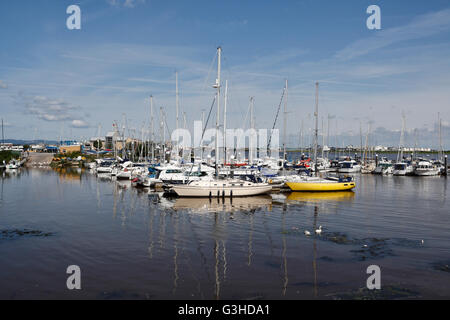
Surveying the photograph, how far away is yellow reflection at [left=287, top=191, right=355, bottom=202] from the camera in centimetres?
3903

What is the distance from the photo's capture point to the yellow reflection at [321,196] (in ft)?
128

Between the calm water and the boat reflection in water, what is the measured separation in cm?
19

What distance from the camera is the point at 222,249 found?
63.3ft

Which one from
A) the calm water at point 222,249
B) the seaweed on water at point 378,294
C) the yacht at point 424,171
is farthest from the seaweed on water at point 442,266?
the yacht at point 424,171

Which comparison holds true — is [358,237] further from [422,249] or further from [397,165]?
[397,165]

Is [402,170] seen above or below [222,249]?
above

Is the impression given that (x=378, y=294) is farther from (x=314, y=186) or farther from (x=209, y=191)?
(x=314, y=186)

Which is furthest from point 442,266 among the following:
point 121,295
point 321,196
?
point 321,196

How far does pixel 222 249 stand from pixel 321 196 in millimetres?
24823

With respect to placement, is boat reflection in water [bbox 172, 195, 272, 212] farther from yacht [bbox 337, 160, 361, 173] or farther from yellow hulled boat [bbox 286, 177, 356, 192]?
yacht [bbox 337, 160, 361, 173]

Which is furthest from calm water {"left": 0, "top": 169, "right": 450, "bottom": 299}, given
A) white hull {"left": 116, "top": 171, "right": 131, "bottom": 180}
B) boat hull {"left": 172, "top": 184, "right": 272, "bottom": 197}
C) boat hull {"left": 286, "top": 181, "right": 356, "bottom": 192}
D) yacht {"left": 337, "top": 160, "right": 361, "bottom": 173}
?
yacht {"left": 337, "top": 160, "right": 361, "bottom": 173}

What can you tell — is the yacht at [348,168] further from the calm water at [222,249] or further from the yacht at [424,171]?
the calm water at [222,249]

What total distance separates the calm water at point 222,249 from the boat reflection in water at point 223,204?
19 centimetres
